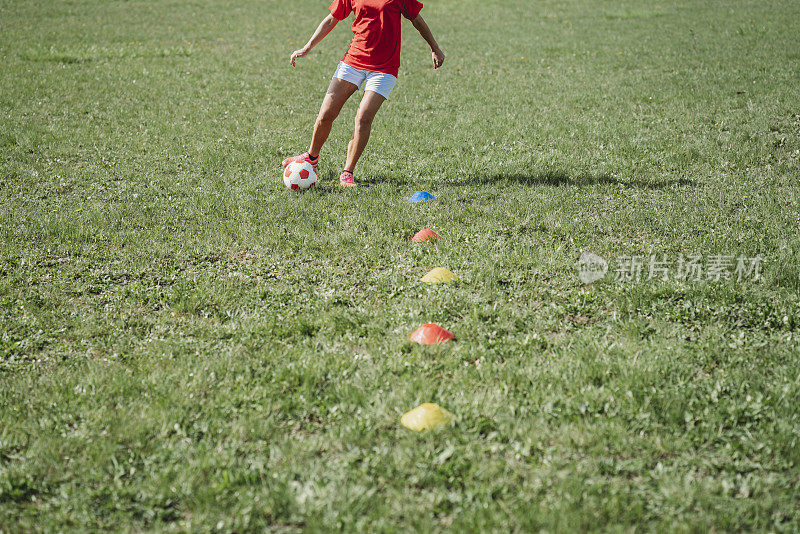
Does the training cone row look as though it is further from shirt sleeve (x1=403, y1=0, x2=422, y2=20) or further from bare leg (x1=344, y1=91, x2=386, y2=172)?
shirt sleeve (x1=403, y1=0, x2=422, y2=20)

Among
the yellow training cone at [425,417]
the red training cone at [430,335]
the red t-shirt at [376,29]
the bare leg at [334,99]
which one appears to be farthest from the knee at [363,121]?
the yellow training cone at [425,417]

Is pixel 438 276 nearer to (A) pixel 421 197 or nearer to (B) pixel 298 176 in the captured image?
(A) pixel 421 197

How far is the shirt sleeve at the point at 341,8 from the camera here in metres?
6.23

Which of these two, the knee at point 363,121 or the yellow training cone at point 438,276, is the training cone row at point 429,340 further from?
the knee at point 363,121

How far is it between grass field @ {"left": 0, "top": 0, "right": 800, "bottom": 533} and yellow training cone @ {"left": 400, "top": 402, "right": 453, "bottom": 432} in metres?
0.07

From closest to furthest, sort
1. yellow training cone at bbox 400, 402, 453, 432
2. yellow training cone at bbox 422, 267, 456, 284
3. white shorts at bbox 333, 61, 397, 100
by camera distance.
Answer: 1. yellow training cone at bbox 400, 402, 453, 432
2. yellow training cone at bbox 422, 267, 456, 284
3. white shorts at bbox 333, 61, 397, 100

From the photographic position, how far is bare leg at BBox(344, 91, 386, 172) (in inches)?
247

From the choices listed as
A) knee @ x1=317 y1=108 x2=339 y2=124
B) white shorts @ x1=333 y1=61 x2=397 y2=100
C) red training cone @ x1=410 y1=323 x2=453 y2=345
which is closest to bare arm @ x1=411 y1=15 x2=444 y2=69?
white shorts @ x1=333 y1=61 x2=397 y2=100

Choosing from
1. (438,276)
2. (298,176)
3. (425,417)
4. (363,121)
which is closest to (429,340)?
(425,417)

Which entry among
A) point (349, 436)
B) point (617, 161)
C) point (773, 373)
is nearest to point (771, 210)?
point (617, 161)

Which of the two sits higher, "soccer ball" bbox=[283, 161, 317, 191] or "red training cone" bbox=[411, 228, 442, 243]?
"soccer ball" bbox=[283, 161, 317, 191]

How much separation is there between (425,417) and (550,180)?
4196 millimetres

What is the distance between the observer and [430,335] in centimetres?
367

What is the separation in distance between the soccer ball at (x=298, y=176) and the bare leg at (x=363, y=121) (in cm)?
44
